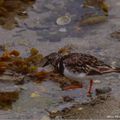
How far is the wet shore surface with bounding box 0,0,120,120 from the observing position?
7.26 m

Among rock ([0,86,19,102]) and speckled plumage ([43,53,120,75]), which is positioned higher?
speckled plumage ([43,53,120,75])

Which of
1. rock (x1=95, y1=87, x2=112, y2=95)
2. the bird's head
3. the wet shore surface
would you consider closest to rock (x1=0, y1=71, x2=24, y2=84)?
the wet shore surface

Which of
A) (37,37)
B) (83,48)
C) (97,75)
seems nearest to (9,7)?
(37,37)

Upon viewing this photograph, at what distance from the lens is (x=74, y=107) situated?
7.36 meters

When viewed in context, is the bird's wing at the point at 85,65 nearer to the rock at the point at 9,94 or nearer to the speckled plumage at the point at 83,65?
the speckled plumage at the point at 83,65

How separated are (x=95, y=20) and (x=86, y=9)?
1.80ft

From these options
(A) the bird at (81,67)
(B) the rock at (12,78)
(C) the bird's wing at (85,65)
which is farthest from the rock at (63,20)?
(C) the bird's wing at (85,65)

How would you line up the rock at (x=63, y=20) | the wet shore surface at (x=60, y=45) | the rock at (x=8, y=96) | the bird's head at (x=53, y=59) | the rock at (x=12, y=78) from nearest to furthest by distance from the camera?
1. the wet shore surface at (x=60, y=45)
2. the rock at (x=8, y=96)
3. the bird's head at (x=53, y=59)
4. the rock at (x=12, y=78)
5. the rock at (x=63, y=20)

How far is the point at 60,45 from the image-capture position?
30.8 feet

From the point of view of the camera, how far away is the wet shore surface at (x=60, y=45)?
7.26 metres

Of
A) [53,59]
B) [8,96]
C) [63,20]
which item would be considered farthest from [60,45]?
[8,96]

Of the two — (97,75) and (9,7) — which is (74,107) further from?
(9,7)

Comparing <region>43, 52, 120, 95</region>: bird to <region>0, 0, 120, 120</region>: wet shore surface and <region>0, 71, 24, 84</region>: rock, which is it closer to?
<region>0, 0, 120, 120</region>: wet shore surface

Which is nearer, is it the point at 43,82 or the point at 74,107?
the point at 74,107
